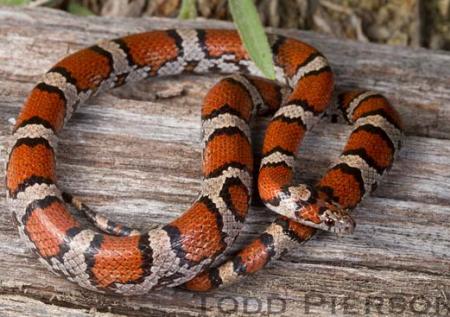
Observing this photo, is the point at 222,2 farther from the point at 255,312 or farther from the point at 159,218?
the point at 255,312

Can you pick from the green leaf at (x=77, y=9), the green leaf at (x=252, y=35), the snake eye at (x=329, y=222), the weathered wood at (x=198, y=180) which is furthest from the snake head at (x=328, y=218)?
the green leaf at (x=77, y=9)

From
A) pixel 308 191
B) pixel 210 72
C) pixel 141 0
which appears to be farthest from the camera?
pixel 141 0

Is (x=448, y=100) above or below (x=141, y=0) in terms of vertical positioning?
below

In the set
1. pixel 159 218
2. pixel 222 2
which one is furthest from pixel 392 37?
pixel 159 218

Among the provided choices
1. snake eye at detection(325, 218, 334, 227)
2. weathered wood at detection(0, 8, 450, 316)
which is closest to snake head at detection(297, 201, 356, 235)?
snake eye at detection(325, 218, 334, 227)

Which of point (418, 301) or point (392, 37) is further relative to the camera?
point (392, 37)

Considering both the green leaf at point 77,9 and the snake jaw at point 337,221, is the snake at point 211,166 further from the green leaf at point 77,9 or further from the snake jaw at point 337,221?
the green leaf at point 77,9

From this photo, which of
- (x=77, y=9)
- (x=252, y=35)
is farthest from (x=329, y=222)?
(x=77, y=9)

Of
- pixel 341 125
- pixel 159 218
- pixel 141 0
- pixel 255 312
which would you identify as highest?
pixel 141 0
